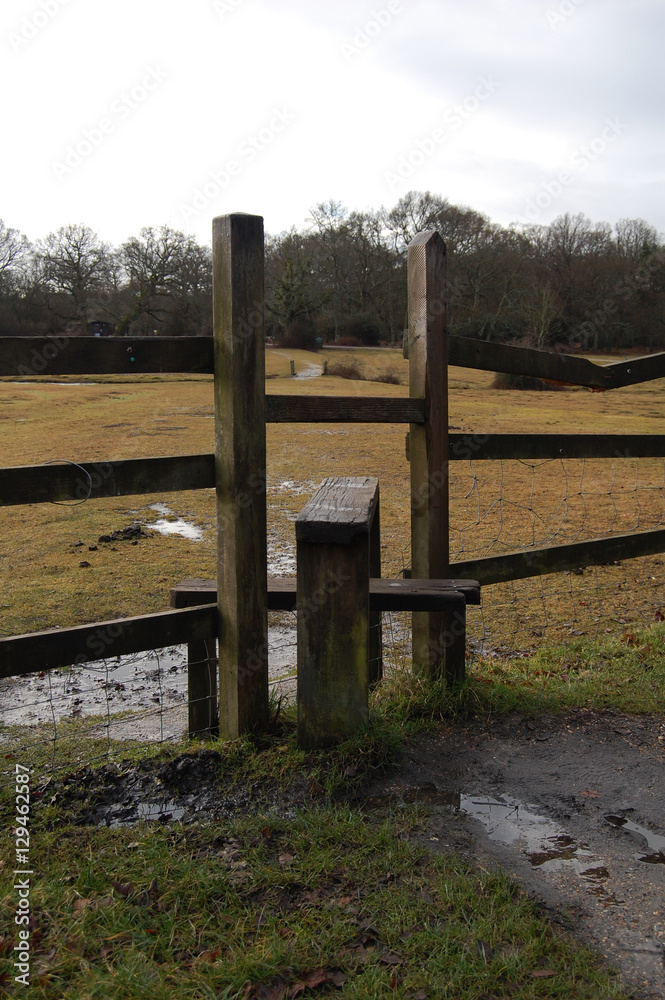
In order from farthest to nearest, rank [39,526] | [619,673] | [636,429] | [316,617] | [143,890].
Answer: [636,429] → [39,526] → [619,673] → [316,617] → [143,890]

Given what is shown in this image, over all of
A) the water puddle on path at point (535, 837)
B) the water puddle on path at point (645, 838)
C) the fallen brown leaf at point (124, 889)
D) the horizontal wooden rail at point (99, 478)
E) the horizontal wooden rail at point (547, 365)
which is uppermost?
the horizontal wooden rail at point (547, 365)

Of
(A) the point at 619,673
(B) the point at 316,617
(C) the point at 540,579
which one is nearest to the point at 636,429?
(C) the point at 540,579

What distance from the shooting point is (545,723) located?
370cm

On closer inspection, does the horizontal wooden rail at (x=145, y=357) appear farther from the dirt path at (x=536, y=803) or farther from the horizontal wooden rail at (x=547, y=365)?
the dirt path at (x=536, y=803)

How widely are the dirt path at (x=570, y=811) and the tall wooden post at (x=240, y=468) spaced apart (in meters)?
0.72

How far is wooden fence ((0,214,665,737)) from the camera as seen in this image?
9.68 feet

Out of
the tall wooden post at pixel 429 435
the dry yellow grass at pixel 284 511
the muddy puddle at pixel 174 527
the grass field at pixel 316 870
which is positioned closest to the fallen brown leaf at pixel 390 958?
the grass field at pixel 316 870

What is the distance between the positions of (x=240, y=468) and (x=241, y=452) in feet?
0.22

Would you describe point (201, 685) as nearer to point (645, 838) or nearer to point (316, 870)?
point (316, 870)

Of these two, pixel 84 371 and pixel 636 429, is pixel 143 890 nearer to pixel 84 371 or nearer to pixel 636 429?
pixel 84 371

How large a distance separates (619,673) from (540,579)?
8.81 ft

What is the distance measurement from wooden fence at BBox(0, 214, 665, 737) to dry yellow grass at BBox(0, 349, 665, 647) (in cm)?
212

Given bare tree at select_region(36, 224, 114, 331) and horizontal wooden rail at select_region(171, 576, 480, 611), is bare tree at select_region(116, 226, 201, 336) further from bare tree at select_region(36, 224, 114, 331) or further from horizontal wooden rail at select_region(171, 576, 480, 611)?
horizontal wooden rail at select_region(171, 576, 480, 611)

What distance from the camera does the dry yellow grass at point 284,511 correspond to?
6.49 metres
